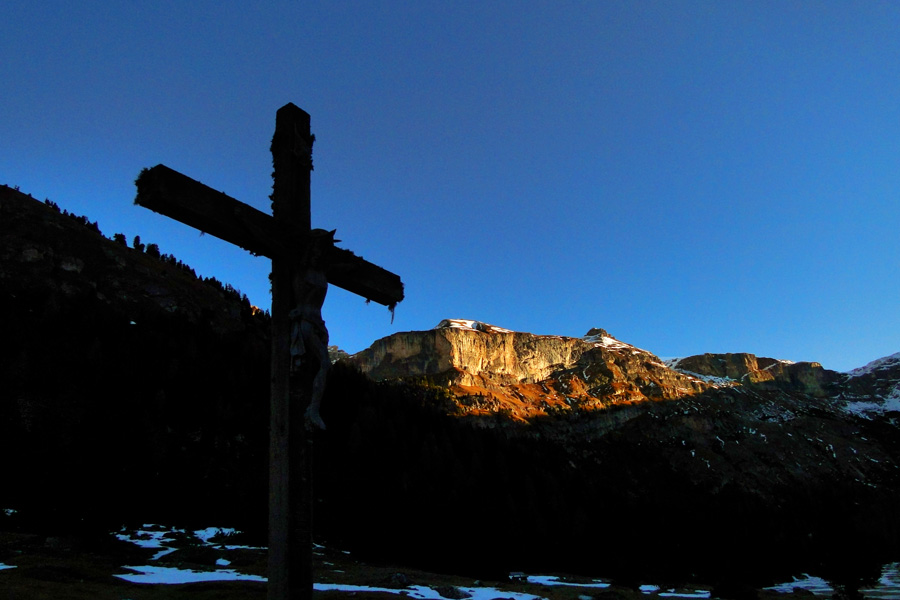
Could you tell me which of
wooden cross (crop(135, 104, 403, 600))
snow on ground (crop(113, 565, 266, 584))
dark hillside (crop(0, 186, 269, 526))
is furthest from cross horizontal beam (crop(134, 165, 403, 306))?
dark hillside (crop(0, 186, 269, 526))

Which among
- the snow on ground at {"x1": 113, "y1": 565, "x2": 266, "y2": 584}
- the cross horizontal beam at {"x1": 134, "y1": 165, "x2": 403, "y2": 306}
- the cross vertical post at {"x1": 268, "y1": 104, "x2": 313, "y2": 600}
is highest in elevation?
the cross horizontal beam at {"x1": 134, "y1": 165, "x2": 403, "y2": 306}

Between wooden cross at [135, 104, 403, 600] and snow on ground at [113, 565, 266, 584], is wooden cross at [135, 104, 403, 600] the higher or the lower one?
the higher one

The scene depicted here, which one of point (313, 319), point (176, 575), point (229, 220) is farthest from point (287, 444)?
point (176, 575)

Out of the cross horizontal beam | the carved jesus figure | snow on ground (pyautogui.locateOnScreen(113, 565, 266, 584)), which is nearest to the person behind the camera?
the cross horizontal beam

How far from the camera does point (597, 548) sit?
240 ft

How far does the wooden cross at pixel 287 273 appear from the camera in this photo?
14.4ft

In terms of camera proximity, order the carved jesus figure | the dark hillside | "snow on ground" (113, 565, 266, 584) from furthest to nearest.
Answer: the dark hillside < "snow on ground" (113, 565, 266, 584) < the carved jesus figure

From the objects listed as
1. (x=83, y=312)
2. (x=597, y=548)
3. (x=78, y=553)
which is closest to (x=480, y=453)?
(x=597, y=548)

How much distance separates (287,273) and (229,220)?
656mm

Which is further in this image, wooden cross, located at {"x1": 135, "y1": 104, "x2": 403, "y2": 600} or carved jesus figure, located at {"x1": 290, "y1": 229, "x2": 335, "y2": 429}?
carved jesus figure, located at {"x1": 290, "y1": 229, "x2": 335, "y2": 429}

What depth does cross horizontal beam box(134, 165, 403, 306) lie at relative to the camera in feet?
14.9

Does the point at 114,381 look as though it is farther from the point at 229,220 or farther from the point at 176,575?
the point at 229,220

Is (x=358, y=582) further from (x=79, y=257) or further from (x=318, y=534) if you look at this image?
(x=79, y=257)

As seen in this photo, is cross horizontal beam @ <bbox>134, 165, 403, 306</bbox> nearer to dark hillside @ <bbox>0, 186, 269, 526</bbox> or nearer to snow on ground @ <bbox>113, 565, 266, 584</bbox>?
snow on ground @ <bbox>113, 565, 266, 584</bbox>
